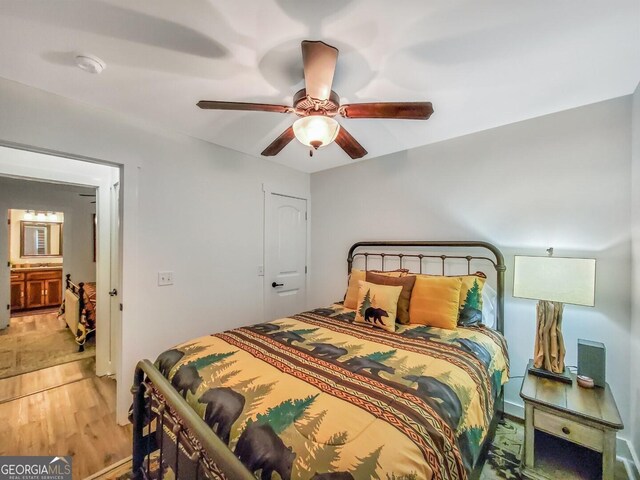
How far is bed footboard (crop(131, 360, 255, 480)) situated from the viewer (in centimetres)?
82

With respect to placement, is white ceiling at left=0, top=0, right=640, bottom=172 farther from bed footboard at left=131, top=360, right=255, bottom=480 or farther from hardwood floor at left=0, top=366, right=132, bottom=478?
hardwood floor at left=0, top=366, right=132, bottom=478

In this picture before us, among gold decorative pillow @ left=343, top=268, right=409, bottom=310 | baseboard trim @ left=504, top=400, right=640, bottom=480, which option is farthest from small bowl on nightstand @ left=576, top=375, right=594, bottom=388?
gold decorative pillow @ left=343, top=268, right=409, bottom=310

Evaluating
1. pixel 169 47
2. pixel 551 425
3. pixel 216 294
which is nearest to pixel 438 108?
pixel 169 47

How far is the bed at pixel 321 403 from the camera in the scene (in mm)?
827

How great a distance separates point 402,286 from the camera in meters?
2.26

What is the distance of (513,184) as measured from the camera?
225 centimetres

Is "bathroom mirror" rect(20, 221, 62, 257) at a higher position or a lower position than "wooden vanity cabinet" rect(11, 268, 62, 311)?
higher

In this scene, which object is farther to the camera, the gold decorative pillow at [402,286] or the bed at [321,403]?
the gold decorative pillow at [402,286]

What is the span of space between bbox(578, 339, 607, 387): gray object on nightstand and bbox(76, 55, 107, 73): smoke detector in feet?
11.1

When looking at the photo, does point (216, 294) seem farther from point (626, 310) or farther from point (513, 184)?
point (626, 310)

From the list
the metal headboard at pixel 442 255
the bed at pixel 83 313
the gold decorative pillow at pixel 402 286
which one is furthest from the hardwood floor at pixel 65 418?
the metal headboard at pixel 442 255

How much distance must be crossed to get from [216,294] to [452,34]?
107 inches

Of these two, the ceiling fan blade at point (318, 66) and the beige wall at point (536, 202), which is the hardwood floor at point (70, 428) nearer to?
the ceiling fan blade at point (318, 66)

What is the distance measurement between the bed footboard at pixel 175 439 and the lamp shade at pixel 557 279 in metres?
1.91
